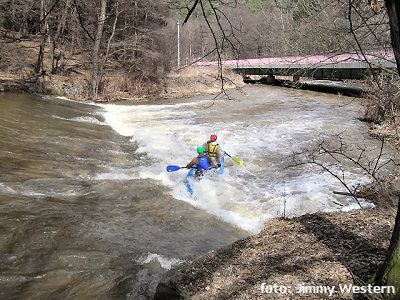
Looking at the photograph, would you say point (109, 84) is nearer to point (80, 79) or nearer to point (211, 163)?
point (80, 79)

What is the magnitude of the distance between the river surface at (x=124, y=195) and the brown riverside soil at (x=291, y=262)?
120 centimetres

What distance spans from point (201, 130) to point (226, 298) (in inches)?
509

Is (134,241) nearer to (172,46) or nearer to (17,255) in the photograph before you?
(17,255)

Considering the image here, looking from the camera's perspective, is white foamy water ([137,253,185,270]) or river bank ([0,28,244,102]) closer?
white foamy water ([137,253,185,270])

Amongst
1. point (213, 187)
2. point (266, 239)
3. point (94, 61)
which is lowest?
point (213, 187)

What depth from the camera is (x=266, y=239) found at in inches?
212

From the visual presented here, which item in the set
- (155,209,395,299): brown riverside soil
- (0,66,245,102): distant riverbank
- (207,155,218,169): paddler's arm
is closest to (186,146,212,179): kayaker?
(207,155,218,169): paddler's arm

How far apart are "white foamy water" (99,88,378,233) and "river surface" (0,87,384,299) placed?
44 millimetres

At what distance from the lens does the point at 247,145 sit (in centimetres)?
1442

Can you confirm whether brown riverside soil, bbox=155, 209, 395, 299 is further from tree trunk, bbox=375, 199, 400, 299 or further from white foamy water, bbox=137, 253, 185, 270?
white foamy water, bbox=137, 253, 185, 270

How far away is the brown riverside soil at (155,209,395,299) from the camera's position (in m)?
4.00

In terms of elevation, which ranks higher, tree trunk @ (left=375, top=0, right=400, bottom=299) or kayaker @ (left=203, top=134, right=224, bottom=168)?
tree trunk @ (left=375, top=0, right=400, bottom=299)

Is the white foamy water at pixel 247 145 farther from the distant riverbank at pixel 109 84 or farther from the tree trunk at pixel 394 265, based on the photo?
the tree trunk at pixel 394 265

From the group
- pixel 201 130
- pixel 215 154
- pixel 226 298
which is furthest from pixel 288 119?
pixel 226 298
